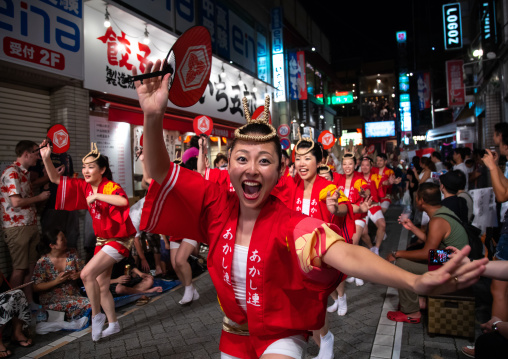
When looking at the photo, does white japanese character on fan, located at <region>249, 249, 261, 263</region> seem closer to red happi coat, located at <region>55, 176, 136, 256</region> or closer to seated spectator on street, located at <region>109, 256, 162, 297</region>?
red happi coat, located at <region>55, 176, 136, 256</region>

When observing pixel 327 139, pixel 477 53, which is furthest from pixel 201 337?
pixel 477 53

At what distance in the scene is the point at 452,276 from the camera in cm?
142

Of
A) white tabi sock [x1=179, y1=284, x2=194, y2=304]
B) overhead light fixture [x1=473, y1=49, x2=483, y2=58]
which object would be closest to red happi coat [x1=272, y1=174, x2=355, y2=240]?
white tabi sock [x1=179, y1=284, x2=194, y2=304]

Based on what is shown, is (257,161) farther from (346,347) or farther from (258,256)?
(346,347)

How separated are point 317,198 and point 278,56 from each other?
1471 cm

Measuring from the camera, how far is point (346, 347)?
422cm

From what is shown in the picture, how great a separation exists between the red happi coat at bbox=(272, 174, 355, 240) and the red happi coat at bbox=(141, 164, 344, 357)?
6.74 ft

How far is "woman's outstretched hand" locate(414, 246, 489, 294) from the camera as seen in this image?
140cm

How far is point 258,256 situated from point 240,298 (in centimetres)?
30

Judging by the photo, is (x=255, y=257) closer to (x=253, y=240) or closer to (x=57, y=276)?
(x=253, y=240)

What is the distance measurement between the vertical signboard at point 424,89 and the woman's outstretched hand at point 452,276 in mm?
33816

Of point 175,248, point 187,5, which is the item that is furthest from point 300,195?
point 187,5

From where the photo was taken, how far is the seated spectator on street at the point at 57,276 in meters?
5.18

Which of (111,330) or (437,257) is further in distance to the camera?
(111,330)
